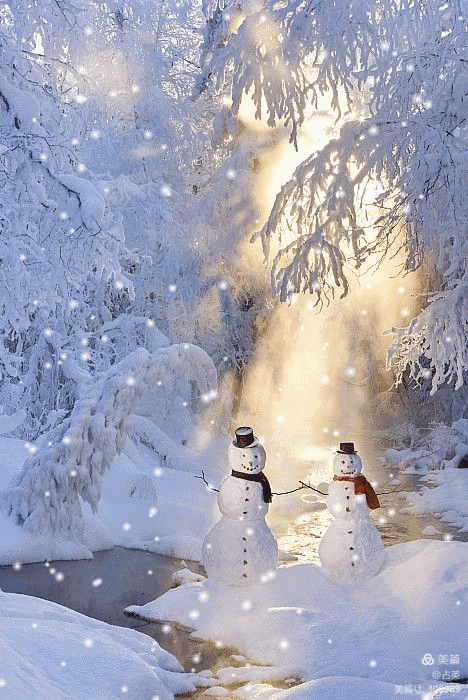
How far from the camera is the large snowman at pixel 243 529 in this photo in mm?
7996

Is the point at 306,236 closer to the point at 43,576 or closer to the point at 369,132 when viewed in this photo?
the point at 369,132

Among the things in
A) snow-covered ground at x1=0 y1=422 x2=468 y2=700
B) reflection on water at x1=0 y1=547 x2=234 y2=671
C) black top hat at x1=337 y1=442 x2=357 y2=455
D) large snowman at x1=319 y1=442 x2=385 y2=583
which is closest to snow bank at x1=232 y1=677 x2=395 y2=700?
snow-covered ground at x1=0 y1=422 x2=468 y2=700

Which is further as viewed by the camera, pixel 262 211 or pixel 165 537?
pixel 262 211

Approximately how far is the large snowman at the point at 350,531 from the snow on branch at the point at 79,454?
99.3 inches

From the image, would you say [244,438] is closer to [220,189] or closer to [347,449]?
[347,449]

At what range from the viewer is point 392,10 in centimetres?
1156

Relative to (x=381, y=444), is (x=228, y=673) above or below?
below

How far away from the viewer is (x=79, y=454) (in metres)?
9.38

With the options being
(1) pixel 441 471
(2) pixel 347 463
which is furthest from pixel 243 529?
(1) pixel 441 471

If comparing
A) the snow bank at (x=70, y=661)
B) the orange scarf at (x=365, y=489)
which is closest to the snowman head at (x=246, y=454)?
the orange scarf at (x=365, y=489)

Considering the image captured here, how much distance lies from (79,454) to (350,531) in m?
3.18

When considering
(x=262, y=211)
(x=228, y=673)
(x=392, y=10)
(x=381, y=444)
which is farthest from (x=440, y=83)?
(x=381, y=444)

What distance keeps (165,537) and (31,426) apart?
4.35 m

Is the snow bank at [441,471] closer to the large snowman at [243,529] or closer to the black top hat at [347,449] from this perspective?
the black top hat at [347,449]
